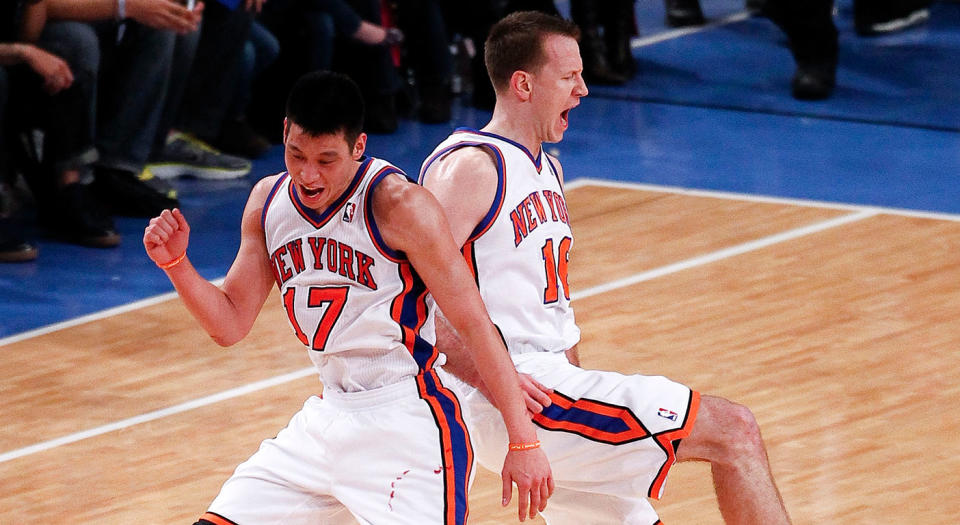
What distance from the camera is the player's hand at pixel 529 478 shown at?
4.15 meters

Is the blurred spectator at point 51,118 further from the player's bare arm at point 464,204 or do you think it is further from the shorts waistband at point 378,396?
the shorts waistband at point 378,396

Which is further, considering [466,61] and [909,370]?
[466,61]

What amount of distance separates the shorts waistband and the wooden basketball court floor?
135 centimetres

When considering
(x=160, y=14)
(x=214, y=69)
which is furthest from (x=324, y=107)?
(x=214, y=69)

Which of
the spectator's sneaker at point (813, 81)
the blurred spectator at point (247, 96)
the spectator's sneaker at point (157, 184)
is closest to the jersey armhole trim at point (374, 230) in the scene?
the spectator's sneaker at point (157, 184)

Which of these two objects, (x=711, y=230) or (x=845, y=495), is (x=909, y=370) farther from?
(x=711, y=230)

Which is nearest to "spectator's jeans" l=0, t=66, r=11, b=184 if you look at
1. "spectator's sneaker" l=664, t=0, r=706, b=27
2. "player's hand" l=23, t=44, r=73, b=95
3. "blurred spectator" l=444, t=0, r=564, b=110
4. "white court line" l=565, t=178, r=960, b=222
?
"player's hand" l=23, t=44, r=73, b=95

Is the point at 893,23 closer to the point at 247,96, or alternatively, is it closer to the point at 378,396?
the point at 247,96

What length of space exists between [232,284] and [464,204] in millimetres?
674

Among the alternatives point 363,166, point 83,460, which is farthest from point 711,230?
point 363,166

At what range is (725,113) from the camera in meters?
11.4

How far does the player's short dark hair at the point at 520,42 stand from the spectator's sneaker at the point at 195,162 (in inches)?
213

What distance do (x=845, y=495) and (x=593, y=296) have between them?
245 centimetres

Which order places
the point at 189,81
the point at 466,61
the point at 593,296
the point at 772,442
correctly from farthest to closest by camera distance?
1. the point at 466,61
2. the point at 189,81
3. the point at 593,296
4. the point at 772,442
